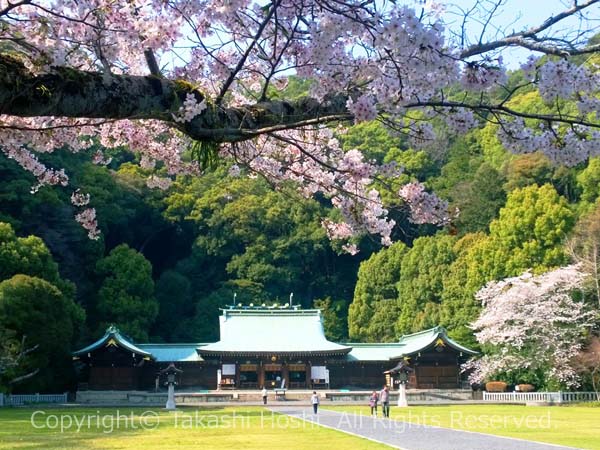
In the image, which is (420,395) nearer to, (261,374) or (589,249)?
(261,374)

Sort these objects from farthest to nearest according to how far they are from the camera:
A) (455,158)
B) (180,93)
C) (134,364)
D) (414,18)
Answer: (455,158), (134,364), (180,93), (414,18)

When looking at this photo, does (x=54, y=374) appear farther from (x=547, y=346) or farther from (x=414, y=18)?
(x=414, y=18)

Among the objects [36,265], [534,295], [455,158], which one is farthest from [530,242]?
[36,265]

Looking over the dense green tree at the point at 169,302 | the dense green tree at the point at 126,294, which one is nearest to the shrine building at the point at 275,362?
the dense green tree at the point at 126,294

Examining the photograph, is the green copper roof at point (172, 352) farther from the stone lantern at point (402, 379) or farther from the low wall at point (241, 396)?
the stone lantern at point (402, 379)

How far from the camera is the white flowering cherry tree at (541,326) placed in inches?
1187

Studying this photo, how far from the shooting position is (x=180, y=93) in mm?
4637

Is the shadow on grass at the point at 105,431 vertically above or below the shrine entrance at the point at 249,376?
below

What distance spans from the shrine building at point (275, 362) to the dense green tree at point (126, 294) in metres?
3.38

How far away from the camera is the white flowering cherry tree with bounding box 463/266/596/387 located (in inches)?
1187

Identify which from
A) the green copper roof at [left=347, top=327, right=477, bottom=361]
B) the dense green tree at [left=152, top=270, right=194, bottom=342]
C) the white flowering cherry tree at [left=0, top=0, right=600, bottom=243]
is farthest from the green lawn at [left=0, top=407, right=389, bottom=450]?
the dense green tree at [left=152, top=270, right=194, bottom=342]

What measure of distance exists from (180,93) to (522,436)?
11.0 metres

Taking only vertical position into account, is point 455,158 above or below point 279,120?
above

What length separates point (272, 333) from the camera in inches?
1476
